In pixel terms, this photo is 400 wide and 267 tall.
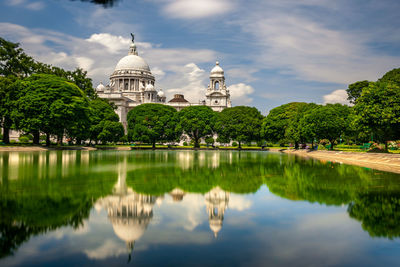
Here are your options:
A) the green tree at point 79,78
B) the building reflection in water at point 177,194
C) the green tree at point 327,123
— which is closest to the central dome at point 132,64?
the green tree at point 79,78

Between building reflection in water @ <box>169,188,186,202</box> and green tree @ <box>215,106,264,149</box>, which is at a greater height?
green tree @ <box>215,106,264,149</box>

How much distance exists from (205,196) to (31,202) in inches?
206

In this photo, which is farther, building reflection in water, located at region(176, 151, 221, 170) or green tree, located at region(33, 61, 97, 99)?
green tree, located at region(33, 61, 97, 99)

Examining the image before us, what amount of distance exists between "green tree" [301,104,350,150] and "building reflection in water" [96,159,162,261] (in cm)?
4252

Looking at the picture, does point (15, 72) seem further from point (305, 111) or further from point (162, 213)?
point (162, 213)

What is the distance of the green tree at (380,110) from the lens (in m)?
35.9

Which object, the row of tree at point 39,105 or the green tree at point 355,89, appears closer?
the row of tree at point 39,105

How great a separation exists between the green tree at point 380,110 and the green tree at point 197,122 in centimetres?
4075

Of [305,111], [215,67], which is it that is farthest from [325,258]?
[215,67]

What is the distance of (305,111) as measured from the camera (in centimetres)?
6088

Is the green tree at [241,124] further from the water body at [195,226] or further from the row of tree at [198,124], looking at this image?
the water body at [195,226]

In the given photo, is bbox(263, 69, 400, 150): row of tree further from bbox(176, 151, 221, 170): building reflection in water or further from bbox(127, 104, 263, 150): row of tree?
bbox(176, 151, 221, 170): building reflection in water

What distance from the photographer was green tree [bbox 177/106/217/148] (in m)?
76.8

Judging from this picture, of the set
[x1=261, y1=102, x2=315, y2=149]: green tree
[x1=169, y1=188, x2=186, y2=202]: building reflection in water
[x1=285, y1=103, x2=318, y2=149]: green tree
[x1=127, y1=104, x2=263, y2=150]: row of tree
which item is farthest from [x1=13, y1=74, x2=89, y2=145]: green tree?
[x1=169, y1=188, x2=186, y2=202]: building reflection in water
